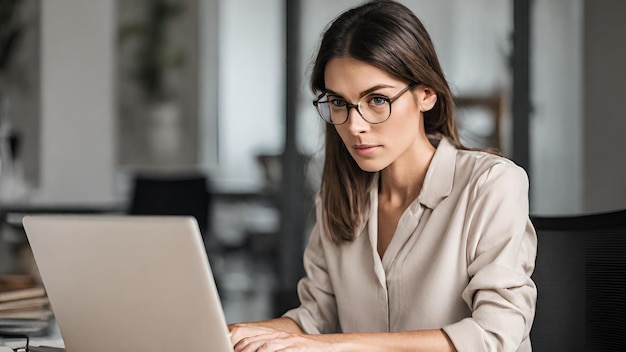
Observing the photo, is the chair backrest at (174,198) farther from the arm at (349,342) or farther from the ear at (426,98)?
the arm at (349,342)

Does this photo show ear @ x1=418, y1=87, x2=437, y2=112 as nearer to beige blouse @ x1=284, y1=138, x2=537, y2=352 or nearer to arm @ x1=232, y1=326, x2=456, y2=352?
beige blouse @ x1=284, y1=138, x2=537, y2=352

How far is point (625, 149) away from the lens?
371cm

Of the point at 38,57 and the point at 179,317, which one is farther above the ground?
the point at 38,57

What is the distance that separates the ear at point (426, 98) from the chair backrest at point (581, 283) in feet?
→ 1.06

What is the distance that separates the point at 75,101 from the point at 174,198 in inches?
49.2

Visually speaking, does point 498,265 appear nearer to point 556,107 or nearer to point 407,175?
point 407,175

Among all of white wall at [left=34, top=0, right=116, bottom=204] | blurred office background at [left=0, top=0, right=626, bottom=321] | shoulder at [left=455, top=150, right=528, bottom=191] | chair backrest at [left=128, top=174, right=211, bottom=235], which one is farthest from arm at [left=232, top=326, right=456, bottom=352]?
white wall at [left=34, top=0, right=116, bottom=204]

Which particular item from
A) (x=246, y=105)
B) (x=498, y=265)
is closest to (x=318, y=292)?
(x=498, y=265)

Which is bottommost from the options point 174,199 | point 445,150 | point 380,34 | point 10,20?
point 174,199

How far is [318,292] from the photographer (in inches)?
76.4

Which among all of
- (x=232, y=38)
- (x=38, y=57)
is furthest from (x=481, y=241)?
(x=232, y=38)

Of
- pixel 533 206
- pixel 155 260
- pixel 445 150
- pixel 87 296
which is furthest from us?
pixel 533 206

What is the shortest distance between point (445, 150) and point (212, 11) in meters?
7.51

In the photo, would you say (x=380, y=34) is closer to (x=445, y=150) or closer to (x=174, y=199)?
(x=445, y=150)
